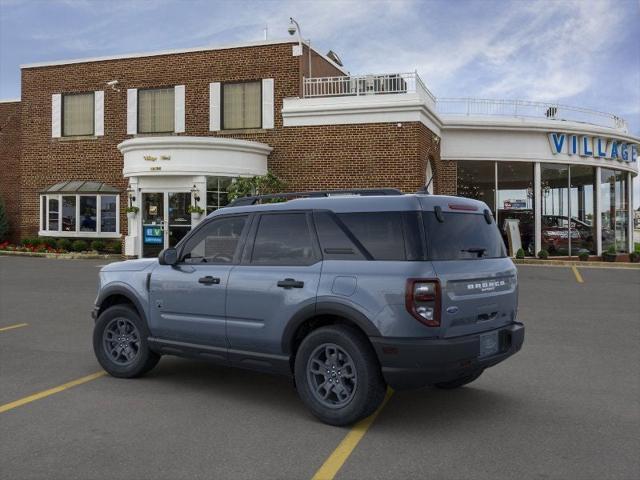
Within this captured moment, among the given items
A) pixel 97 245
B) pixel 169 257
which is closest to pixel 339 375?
pixel 169 257

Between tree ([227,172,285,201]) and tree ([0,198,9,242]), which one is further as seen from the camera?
tree ([0,198,9,242])

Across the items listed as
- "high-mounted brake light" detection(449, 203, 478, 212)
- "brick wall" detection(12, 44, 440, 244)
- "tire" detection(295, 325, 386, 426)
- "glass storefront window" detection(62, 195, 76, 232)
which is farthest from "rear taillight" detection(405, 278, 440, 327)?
"glass storefront window" detection(62, 195, 76, 232)

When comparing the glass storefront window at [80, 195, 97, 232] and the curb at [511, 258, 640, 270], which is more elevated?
the glass storefront window at [80, 195, 97, 232]

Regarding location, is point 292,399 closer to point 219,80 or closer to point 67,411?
point 67,411

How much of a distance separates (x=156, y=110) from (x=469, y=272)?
2104cm

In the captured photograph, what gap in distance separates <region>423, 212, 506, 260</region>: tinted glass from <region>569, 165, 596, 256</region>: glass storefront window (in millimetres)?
20427

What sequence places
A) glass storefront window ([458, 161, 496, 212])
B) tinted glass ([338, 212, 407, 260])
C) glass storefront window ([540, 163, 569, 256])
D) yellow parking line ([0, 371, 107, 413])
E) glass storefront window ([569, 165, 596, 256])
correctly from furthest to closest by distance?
glass storefront window ([569, 165, 596, 256])
glass storefront window ([540, 163, 569, 256])
glass storefront window ([458, 161, 496, 212])
yellow parking line ([0, 371, 107, 413])
tinted glass ([338, 212, 407, 260])

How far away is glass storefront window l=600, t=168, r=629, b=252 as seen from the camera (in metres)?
25.6

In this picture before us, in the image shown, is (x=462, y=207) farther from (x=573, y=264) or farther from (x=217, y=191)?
(x=573, y=264)

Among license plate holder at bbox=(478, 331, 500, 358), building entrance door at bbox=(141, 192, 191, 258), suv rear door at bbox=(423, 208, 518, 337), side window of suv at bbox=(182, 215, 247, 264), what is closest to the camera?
suv rear door at bbox=(423, 208, 518, 337)

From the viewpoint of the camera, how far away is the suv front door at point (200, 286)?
18.4 ft

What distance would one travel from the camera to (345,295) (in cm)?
481

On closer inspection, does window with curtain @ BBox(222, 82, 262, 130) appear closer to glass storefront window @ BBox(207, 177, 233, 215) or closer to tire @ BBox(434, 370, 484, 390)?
glass storefront window @ BBox(207, 177, 233, 215)

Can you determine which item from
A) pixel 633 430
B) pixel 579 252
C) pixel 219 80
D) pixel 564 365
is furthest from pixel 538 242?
pixel 633 430
